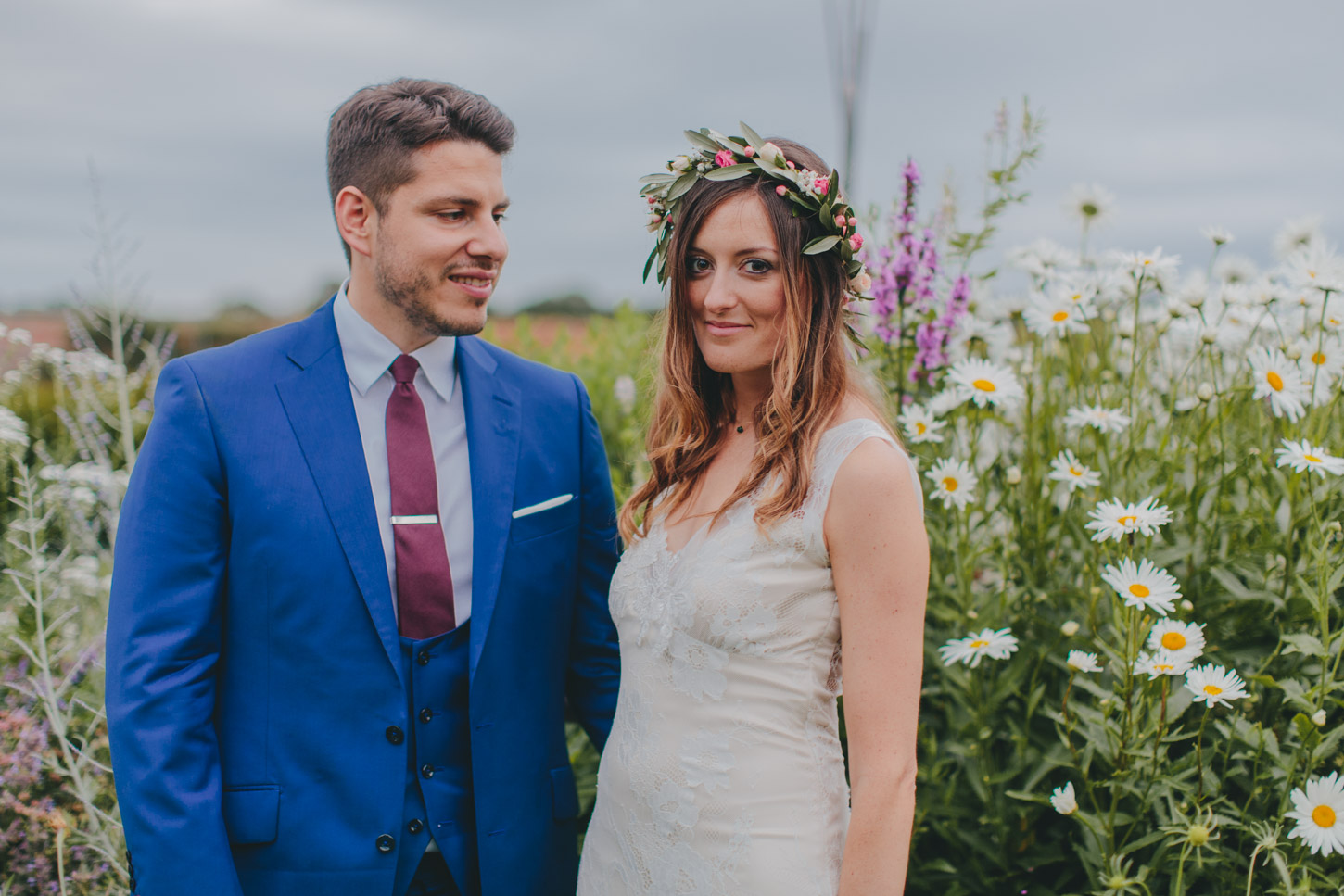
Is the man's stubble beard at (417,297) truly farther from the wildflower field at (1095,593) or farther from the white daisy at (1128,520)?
the white daisy at (1128,520)

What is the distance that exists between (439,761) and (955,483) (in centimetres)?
139

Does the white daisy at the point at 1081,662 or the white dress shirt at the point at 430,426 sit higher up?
the white dress shirt at the point at 430,426

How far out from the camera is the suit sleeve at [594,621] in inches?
79.3

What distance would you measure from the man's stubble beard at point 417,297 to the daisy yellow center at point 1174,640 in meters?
1.52

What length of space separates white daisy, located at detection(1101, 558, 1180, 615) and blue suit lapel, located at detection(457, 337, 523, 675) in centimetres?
124

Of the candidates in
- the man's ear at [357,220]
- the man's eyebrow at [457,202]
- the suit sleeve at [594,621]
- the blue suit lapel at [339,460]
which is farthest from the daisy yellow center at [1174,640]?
the man's ear at [357,220]

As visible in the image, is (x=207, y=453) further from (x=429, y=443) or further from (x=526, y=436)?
(x=526, y=436)

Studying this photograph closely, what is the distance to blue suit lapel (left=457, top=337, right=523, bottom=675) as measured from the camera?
1712 mm

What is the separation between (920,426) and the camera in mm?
2379

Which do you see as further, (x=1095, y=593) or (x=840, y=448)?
(x=1095, y=593)

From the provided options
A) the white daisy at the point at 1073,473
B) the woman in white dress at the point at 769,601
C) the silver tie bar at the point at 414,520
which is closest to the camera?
the woman in white dress at the point at 769,601

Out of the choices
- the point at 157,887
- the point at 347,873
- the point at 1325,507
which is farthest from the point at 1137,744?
the point at 157,887

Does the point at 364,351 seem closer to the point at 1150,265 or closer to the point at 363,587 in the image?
the point at 363,587

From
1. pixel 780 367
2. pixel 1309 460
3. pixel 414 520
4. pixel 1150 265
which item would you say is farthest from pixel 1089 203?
pixel 414 520
